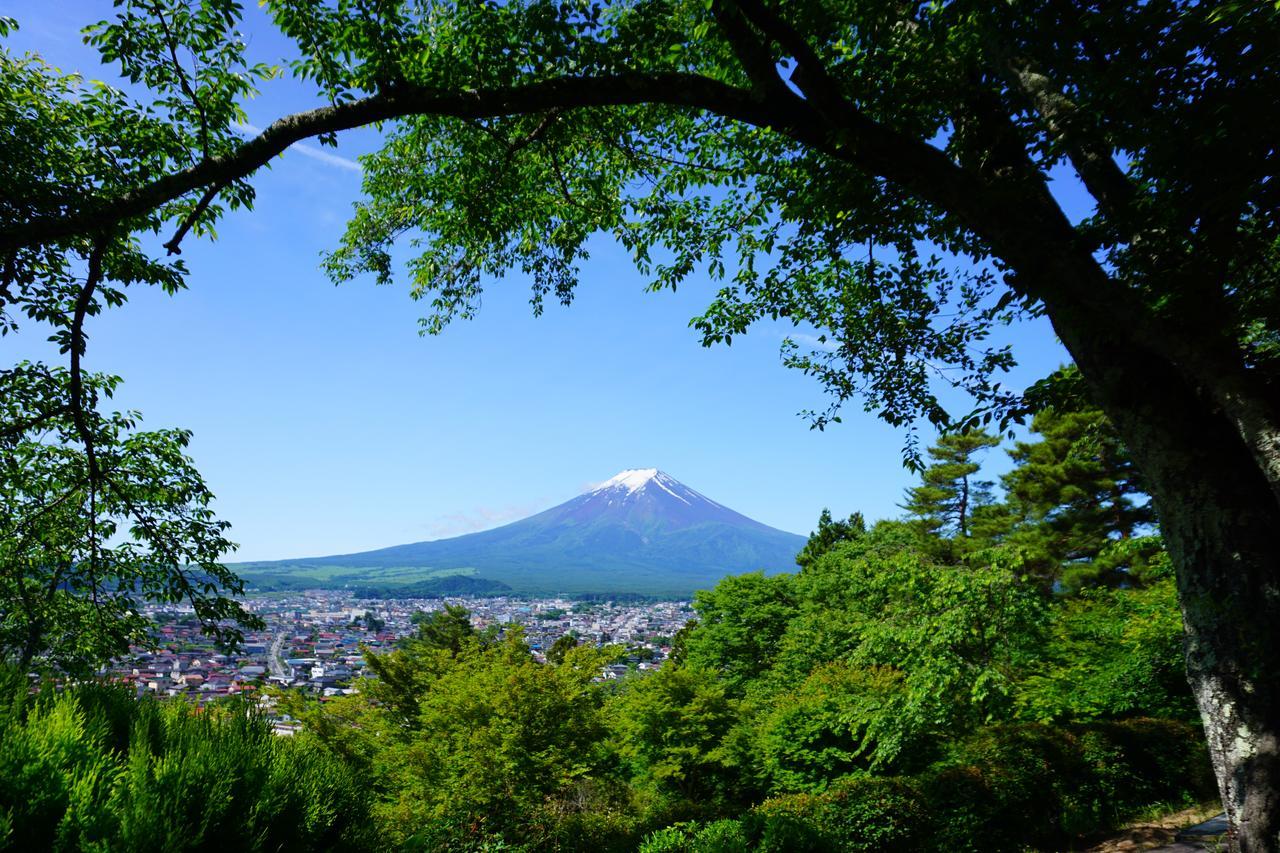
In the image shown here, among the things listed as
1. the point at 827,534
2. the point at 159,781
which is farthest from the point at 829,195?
the point at 827,534

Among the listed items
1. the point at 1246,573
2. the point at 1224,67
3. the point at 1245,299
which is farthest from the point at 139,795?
the point at 1245,299

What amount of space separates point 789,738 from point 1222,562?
609 inches

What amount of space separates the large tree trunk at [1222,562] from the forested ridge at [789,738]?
2.95m

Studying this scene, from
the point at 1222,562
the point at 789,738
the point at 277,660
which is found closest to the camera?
the point at 1222,562

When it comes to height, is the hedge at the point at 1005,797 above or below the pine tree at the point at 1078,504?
below

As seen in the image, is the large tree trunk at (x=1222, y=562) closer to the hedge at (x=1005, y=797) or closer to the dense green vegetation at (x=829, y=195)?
the dense green vegetation at (x=829, y=195)

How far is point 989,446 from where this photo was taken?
116ft

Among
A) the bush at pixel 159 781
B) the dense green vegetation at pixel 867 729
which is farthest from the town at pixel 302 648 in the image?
the dense green vegetation at pixel 867 729

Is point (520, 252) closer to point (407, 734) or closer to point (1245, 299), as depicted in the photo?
point (1245, 299)

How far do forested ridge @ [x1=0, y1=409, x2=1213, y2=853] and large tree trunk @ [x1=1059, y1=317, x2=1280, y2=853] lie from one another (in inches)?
116

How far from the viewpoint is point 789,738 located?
53.4 ft

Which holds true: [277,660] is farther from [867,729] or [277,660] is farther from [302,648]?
[867,729]

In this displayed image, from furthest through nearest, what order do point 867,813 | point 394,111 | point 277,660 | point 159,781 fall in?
point 277,660
point 867,813
point 394,111
point 159,781

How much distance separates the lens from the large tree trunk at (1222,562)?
2.81 meters
